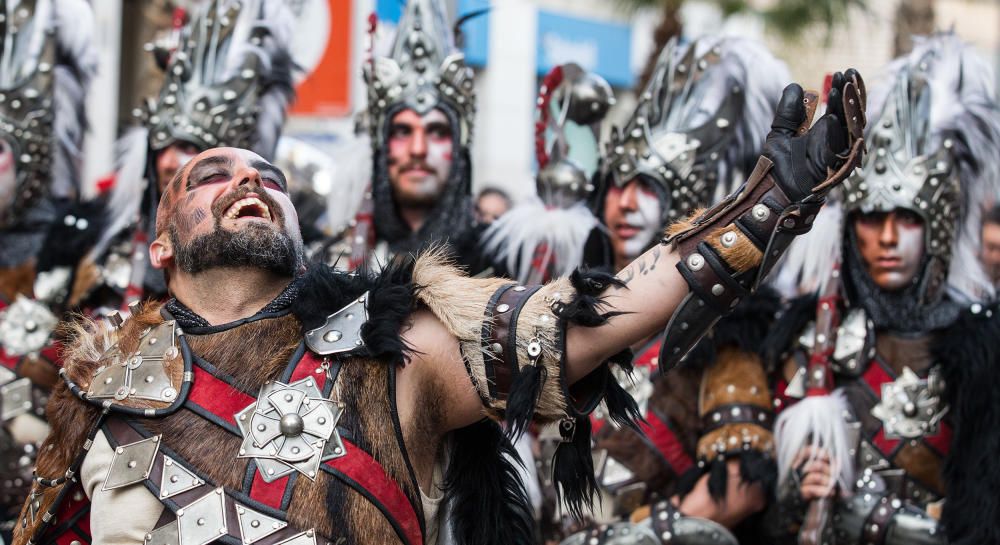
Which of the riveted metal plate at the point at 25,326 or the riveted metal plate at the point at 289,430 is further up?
the riveted metal plate at the point at 289,430

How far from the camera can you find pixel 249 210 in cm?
338

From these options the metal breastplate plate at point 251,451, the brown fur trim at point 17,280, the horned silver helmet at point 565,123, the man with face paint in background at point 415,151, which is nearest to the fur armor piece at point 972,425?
the horned silver helmet at point 565,123

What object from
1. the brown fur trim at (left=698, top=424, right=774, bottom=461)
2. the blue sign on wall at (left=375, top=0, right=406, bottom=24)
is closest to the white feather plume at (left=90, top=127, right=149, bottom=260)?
the brown fur trim at (left=698, top=424, right=774, bottom=461)

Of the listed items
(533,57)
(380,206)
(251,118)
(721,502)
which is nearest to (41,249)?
(251,118)

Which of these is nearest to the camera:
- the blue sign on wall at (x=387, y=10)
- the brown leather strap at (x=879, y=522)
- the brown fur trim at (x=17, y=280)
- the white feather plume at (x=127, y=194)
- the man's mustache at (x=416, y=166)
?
the brown leather strap at (x=879, y=522)

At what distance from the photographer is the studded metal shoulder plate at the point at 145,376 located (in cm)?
321

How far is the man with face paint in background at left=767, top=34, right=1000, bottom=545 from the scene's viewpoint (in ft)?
15.5

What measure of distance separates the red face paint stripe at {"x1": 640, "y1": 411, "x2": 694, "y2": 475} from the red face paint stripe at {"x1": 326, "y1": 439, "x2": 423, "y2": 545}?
2.05 metres

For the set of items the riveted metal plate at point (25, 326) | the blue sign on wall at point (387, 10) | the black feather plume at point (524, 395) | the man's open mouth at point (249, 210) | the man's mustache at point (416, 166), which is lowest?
the riveted metal plate at point (25, 326)

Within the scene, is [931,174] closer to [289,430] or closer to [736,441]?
[736,441]

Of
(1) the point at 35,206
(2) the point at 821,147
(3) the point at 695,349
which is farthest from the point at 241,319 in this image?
(1) the point at 35,206

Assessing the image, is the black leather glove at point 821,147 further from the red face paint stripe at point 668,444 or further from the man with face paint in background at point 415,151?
the man with face paint in background at point 415,151

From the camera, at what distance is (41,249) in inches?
236

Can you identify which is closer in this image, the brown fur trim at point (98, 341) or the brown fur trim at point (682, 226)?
the brown fur trim at point (682, 226)
